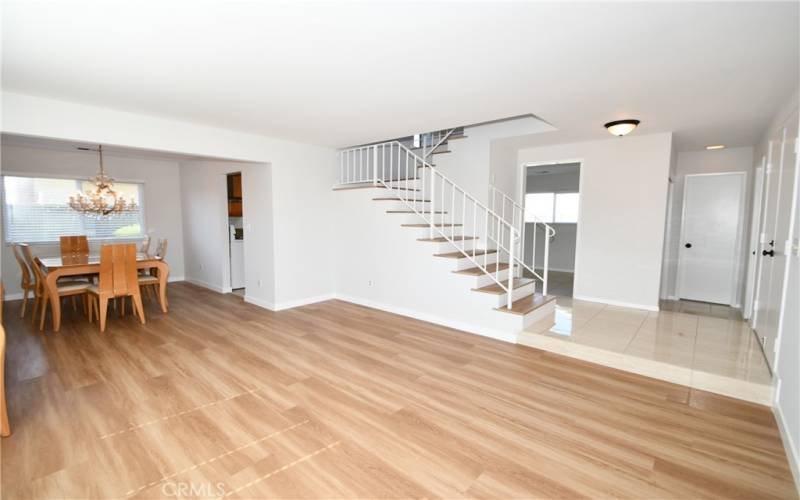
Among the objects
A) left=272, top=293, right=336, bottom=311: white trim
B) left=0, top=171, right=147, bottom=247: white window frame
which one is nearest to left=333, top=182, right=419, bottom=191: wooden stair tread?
left=272, top=293, right=336, bottom=311: white trim

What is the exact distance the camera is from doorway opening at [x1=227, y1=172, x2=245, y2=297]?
20.8 feet

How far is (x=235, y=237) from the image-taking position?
251 inches

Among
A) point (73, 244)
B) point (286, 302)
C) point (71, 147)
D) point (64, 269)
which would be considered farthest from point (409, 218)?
point (71, 147)

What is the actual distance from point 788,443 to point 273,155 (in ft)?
17.8

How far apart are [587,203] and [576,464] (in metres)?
4.04

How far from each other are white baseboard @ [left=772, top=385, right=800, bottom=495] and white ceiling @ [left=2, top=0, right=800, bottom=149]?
7.45ft

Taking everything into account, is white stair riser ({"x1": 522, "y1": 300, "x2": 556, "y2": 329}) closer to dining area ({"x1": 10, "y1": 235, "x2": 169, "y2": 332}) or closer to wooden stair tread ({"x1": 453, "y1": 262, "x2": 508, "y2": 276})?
wooden stair tread ({"x1": 453, "y1": 262, "x2": 508, "y2": 276})

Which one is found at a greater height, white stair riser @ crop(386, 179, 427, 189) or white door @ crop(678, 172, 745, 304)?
white stair riser @ crop(386, 179, 427, 189)

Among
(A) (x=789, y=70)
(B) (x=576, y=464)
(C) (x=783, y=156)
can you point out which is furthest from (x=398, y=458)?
(C) (x=783, y=156)

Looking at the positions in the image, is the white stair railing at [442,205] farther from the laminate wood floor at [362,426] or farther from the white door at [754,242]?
the white door at [754,242]

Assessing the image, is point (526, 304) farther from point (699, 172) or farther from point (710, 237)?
point (699, 172)

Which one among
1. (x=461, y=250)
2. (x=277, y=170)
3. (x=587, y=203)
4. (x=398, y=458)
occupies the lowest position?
(x=398, y=458)

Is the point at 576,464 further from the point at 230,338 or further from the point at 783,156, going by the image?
the point at 230,338

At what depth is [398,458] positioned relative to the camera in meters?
2.03
